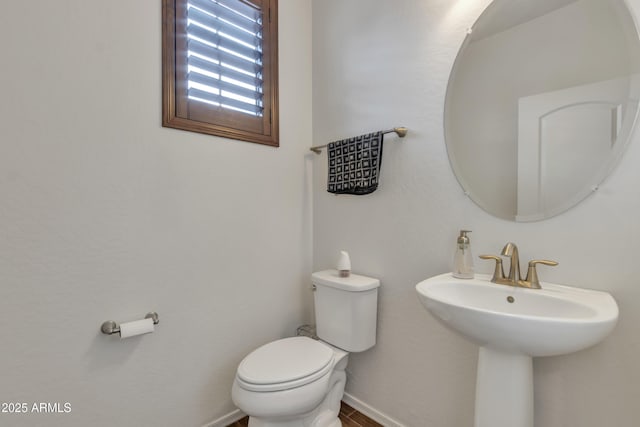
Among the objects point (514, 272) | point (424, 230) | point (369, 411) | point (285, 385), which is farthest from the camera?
point (369, 411)

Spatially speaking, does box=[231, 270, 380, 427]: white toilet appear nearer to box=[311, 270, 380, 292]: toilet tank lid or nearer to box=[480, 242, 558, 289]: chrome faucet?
box=[311, 270, 380, 292]: toilet tank lid

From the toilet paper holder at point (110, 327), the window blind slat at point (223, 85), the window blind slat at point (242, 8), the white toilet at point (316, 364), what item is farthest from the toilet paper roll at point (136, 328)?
the window blind slat at point (242, 8)

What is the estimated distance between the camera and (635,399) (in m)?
0.88

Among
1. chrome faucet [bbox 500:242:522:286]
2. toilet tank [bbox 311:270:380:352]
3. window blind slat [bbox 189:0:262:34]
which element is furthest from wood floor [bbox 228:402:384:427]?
window blind slat [bbox 189:0:262:34]

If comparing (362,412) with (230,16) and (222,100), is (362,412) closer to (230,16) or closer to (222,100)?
(222,100)

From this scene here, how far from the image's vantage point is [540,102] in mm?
1055

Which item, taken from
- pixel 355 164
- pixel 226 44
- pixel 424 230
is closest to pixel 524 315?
pixel 424 230

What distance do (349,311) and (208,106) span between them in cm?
128

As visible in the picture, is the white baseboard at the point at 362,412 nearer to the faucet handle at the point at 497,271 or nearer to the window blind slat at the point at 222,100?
the faucet handle at the point at 497,271

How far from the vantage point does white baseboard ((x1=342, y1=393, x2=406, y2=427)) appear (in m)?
1.49

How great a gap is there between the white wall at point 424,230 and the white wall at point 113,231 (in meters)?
0.62

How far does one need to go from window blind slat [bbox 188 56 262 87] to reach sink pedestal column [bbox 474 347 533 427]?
170cm

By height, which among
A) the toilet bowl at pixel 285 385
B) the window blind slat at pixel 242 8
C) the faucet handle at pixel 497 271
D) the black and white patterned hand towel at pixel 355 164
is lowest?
the toilet bowl at pixel 285 385

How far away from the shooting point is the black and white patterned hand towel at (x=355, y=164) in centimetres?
147
